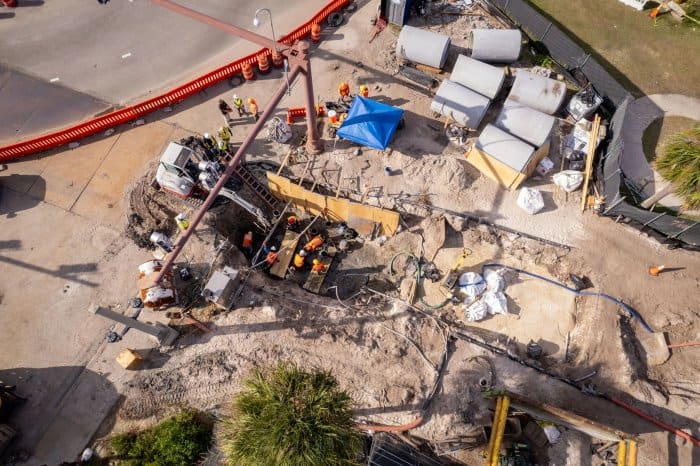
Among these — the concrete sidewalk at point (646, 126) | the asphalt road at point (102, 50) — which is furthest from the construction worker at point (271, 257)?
the concrete sidewalk at point (646, 126)

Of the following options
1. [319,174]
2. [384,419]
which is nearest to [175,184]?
[319,174]

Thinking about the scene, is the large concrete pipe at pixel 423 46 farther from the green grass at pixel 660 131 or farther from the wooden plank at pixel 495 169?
the green grass at pixel 660 131

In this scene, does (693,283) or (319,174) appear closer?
(693,283)

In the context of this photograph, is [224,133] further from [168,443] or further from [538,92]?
[538,92]

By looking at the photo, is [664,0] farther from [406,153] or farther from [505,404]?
[505,404]

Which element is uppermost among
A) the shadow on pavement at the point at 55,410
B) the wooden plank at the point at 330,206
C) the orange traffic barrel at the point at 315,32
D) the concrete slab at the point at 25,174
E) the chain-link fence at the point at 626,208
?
the orange traffic barrel at the point at 315,32

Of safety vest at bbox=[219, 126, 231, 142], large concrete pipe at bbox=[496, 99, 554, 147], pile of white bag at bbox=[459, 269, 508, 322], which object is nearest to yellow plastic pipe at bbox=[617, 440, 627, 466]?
pile of white bag at bbox=[459, 269, 508, 322]
